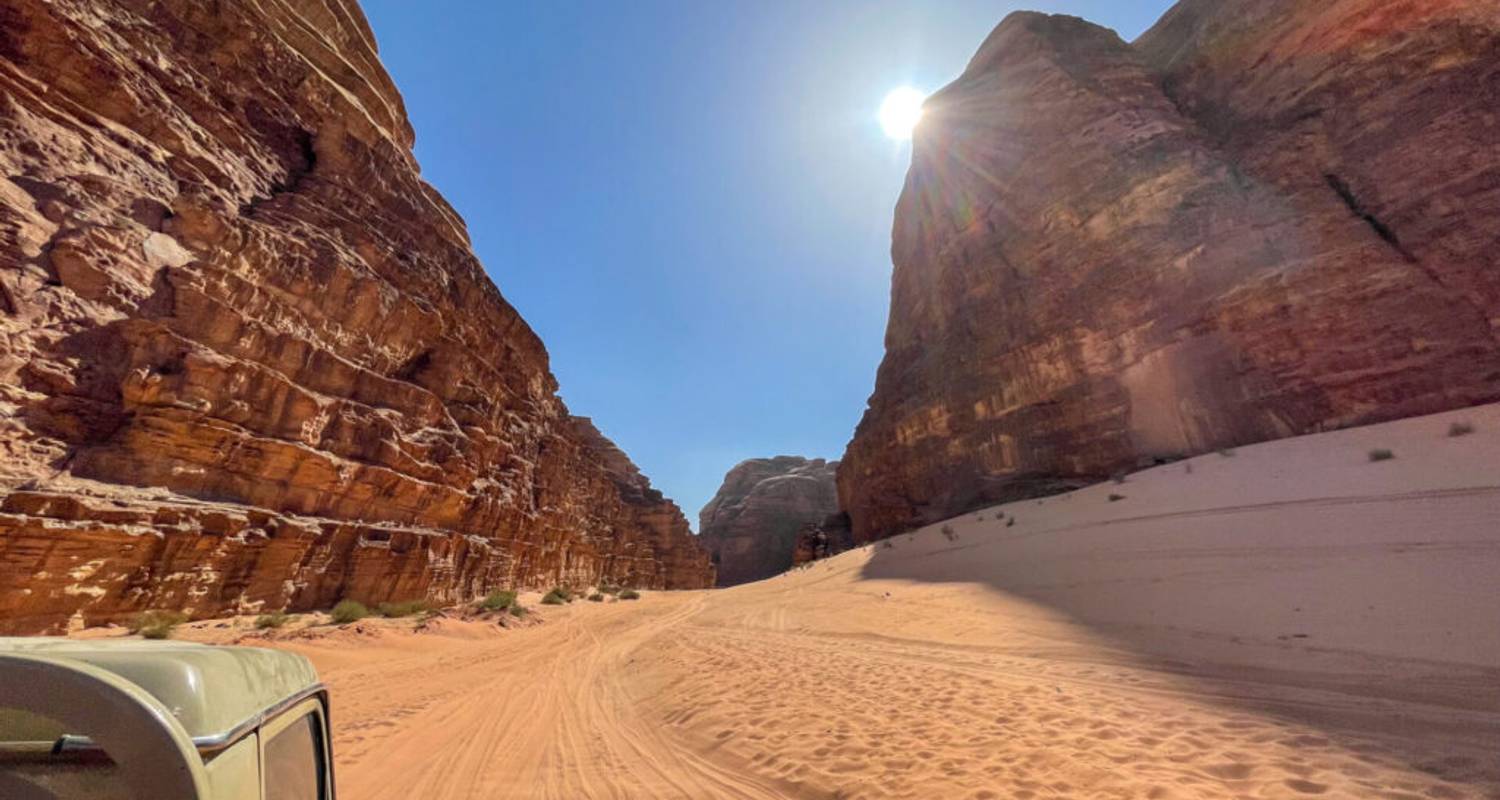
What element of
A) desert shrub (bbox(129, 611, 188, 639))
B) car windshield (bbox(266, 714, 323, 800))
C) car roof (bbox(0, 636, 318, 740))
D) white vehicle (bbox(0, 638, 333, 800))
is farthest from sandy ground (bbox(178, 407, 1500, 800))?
white vehicle (bbox(0, 638, 333, 800))

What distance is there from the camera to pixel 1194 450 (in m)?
16.7

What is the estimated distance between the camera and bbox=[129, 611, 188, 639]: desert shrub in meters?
8.70

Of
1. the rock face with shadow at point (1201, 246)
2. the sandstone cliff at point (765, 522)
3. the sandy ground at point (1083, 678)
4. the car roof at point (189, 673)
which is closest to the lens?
the car roof at point (189, 673)

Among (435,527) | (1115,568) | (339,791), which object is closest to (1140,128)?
(1115,568)

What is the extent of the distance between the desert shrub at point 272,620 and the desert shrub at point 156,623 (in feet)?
3.79

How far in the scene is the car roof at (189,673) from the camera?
1.27 m

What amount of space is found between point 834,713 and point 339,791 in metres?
4.23

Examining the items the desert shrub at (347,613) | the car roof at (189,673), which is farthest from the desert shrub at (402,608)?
the car roof at (189,673)

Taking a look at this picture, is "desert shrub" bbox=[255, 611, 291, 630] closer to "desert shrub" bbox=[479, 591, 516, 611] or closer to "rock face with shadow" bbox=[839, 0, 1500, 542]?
"desert shrub" bbox=[479, 591, 516, 611]

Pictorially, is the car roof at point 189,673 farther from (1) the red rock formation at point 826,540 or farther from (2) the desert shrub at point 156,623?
(1) the red rock formation at point 826,540

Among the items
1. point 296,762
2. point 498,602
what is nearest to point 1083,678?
point 296,762

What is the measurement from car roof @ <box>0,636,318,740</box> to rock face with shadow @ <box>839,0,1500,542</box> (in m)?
21.1

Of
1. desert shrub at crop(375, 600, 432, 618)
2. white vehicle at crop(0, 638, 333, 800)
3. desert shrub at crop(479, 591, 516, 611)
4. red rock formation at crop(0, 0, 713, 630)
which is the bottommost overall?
desert shrub at crop(479, 591, 516, 611)

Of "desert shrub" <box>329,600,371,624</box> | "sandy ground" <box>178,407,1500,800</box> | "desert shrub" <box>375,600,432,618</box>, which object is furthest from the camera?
"desert shrub" <box>375,600,432,618</box>
